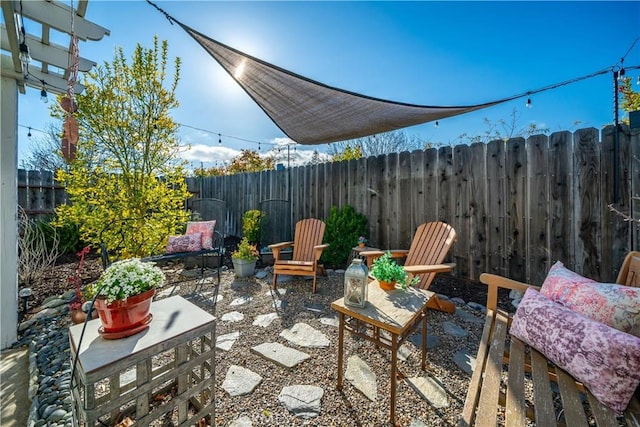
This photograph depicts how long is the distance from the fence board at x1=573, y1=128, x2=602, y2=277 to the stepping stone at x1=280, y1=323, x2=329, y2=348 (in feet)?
8.08

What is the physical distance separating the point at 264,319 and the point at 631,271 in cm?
252

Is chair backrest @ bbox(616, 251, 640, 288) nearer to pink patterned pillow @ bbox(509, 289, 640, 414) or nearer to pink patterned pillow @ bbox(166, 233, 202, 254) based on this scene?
pink patterned pillow @ bbox(509, 289, 640, 414)

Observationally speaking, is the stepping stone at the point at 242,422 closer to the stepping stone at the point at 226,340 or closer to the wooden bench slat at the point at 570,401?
the stepping stone at the point at 226,340

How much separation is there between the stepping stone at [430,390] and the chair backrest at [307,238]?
6.69 ft

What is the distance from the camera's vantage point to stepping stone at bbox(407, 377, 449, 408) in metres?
1.40

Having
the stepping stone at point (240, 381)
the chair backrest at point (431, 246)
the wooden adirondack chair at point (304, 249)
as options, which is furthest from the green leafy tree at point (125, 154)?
the chair backrest at point (431, 246)

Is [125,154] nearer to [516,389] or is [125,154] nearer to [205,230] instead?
[205,230]

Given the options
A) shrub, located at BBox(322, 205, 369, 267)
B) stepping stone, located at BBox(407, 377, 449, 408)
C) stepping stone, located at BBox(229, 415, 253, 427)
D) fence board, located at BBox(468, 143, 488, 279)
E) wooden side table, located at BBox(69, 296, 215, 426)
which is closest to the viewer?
wooden side table, located at BBox(69, 296, 215, 426)

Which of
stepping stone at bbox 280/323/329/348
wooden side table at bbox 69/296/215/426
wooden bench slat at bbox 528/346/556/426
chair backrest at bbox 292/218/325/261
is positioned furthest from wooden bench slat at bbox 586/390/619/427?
chair backrest at bbox 292/218/325/261

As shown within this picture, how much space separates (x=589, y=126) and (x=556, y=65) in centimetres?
77

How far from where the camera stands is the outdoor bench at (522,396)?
91 centimetres

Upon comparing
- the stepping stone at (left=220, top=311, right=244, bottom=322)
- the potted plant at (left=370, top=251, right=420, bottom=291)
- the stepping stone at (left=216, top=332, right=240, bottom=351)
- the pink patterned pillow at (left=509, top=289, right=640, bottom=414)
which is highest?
the potted plant at (left=370, top=251, right=420, bottom=291)

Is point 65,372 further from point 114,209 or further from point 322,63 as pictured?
point 322,63

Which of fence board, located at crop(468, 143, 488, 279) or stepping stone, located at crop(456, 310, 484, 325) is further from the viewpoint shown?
fence board, located at crop(468, 143, 488, 279)
